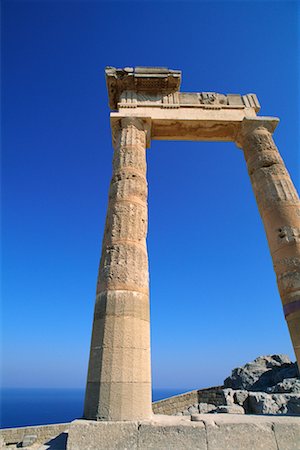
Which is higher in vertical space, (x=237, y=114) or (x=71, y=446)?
(x=237, y=114)

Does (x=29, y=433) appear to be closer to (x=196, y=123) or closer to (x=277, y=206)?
(x=277, y=206)

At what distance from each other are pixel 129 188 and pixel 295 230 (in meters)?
4.73

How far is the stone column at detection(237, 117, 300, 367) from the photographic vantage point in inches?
265

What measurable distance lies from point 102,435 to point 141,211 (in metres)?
5.03

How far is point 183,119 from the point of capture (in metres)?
10.1

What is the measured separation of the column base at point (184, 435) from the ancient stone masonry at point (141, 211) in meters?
0.30

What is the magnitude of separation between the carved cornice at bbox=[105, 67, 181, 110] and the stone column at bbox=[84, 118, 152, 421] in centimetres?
419

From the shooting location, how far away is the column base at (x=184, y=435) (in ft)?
14.9

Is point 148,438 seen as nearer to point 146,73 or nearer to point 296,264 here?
point 296,264

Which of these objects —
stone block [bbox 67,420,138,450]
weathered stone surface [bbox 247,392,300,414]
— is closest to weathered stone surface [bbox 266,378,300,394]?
weathered stone surface [bbox 247,392,300,414]

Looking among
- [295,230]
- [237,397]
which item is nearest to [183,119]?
[295,230]

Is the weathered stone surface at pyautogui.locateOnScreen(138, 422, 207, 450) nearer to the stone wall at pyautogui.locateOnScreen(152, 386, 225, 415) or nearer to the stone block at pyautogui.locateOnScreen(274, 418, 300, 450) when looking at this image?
the stone block at pyautogui.locateOnScreen(274, 418, 300, 450)

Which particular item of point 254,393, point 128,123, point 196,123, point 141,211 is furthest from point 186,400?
point 128,123

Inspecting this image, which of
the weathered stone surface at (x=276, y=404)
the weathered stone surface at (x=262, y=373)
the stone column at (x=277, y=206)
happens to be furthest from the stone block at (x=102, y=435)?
the weathered stone surface at (x=262, y=373)
